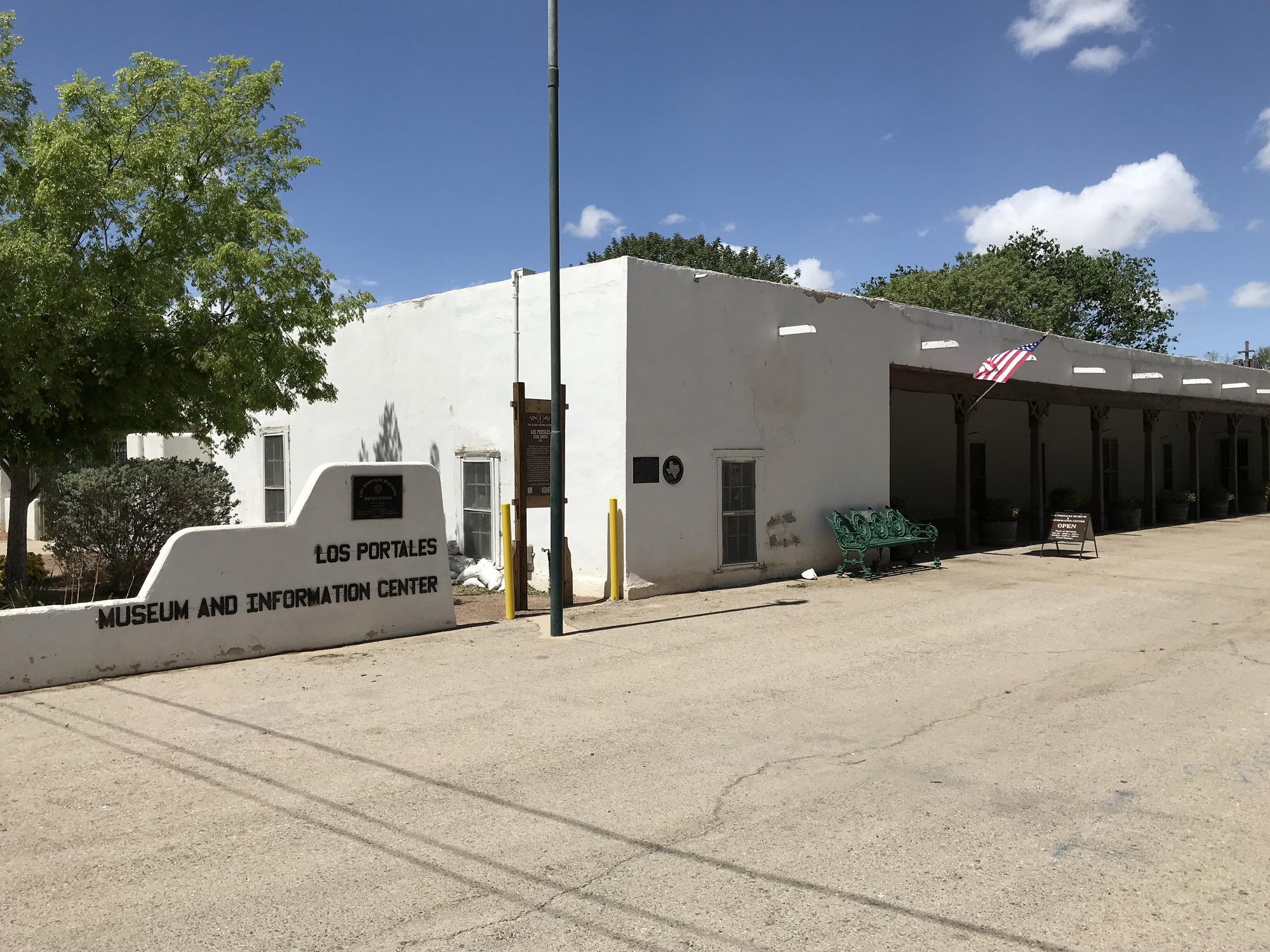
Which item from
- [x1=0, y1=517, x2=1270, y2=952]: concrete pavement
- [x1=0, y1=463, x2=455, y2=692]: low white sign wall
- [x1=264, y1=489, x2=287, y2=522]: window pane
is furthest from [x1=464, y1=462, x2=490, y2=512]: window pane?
[x1=264, y1=489, x2=287, y2=522]: window pane

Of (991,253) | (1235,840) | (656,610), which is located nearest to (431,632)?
(656,610)

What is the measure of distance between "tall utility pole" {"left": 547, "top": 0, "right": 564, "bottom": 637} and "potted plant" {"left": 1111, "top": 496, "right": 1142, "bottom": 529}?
760 inches

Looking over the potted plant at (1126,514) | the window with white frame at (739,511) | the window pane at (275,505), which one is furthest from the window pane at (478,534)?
the potted plant at (1126,514)

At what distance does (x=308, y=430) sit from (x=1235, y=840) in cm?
1631

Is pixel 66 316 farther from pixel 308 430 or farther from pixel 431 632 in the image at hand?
pixel 308 430

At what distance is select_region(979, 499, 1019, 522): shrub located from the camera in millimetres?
20266

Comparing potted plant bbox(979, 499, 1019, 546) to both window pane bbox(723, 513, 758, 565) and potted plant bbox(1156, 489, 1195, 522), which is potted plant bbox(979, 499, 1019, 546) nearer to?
window pane bbox(723, 513, 758, 565)

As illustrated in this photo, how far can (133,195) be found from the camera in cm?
1116

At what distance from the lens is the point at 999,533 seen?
2023 centimetres

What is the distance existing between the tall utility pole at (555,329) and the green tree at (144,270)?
13.9ft

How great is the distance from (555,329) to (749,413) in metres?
4.73

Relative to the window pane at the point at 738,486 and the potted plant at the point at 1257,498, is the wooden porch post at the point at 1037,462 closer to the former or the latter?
the window pane at the point at 738,486

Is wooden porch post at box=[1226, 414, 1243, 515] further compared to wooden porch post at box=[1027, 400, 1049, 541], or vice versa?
wooden porch post at box=[1226, 414, 1243, 515]

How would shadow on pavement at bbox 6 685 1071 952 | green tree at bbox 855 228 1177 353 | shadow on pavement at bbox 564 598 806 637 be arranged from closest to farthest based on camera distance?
shadow on pavement at bbox 6 685 1071 952 → shadow on pavement at bbox 564 598 806 637 → green tree at bbox 855 228 1177 353
